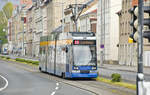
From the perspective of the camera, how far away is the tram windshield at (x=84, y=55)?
2761 centimetres

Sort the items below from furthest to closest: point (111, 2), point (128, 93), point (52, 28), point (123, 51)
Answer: point (52, 28), point (111, 2), point (123, 51), point (128, 93)

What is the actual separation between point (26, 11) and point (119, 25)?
92.8m

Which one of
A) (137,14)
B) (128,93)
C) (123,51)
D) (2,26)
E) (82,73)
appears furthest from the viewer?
(2,26)

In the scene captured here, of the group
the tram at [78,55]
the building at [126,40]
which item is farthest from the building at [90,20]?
the tram at [78,55]

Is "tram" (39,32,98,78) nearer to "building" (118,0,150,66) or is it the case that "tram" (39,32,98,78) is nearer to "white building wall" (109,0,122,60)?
"building" (118,0,150,66)

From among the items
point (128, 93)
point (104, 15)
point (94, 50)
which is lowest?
point (128, 93)

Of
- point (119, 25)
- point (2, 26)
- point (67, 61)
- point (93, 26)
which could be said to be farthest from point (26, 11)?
point (67, 61)

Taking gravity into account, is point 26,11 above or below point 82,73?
Answer: above

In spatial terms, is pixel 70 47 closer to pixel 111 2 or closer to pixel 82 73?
pixel 82 73

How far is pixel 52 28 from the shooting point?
372 feet

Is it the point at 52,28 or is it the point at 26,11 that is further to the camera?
the point at 26,11

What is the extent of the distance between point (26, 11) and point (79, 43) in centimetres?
13125

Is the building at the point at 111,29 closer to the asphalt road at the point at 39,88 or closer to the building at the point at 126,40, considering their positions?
the building at the point at 126,40

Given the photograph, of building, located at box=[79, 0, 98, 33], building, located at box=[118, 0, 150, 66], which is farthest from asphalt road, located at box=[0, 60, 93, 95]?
building, located at box=[79, 0, 98, 33]
